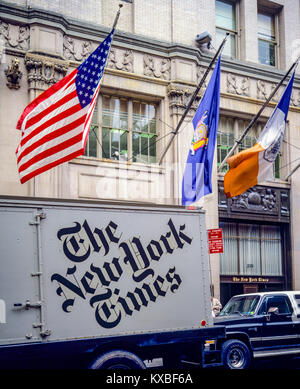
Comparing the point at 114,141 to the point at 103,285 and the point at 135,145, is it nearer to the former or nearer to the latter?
the point at 135,145

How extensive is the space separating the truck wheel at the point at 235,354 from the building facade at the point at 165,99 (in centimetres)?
705

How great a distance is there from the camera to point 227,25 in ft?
73.5

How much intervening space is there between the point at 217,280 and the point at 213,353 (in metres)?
9.91

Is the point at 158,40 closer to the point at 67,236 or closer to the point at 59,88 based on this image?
the point at 59,88

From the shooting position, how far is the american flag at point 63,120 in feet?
38.2

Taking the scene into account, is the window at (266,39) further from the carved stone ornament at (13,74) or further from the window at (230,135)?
the carved stone ornament at (13,74)

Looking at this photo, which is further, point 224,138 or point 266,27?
point 266,27

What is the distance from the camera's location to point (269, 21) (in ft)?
77.3

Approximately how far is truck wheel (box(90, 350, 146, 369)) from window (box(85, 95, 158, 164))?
10265 millimetres

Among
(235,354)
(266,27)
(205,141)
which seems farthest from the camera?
(266,27)

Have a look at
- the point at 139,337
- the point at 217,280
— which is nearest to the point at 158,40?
the point at 217,280

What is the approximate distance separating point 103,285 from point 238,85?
14.6 meters

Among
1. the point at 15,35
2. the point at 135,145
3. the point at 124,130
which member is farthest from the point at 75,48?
the point at 135,145

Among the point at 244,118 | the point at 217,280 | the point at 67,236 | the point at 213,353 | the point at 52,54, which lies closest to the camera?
the point at 67,236
